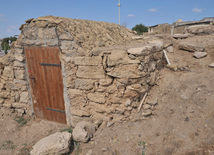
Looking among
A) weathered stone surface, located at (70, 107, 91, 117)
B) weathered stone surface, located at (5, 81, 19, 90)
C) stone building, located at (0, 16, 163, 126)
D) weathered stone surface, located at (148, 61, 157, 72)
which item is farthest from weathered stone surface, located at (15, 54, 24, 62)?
weathered stone surface, located at (148, 61, 157, 72)

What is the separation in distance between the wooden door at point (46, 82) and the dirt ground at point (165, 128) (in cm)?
37

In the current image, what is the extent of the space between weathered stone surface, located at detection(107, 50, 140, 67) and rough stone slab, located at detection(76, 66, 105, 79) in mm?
283

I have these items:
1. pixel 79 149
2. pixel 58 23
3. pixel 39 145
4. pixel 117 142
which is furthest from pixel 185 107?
pixel 58 23

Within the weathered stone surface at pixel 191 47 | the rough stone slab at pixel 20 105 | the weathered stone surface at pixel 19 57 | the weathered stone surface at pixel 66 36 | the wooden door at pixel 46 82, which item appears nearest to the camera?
the weathered stone surface at pixel 66 36

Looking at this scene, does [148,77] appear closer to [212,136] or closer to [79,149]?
[212,136]

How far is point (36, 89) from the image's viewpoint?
15.1 feet

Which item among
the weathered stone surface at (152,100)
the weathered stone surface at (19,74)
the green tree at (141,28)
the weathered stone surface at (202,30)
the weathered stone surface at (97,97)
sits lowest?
the weathered stone surface at (152,100)

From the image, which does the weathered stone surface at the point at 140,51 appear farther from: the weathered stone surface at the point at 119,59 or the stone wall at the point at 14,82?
the stone wall at the point at 14,82

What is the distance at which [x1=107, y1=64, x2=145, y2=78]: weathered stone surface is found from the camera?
3469mm

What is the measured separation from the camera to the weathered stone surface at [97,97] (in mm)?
3756

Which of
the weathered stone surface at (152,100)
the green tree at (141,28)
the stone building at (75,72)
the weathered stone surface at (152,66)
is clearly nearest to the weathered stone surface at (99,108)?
the stone building at (75,72)

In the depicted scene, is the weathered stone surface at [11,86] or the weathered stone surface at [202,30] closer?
the weathered stone surface at [11,86]

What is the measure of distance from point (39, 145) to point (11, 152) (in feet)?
3.24

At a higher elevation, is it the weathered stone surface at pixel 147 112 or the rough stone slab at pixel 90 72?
the rough stone slab at pixel 90 72
